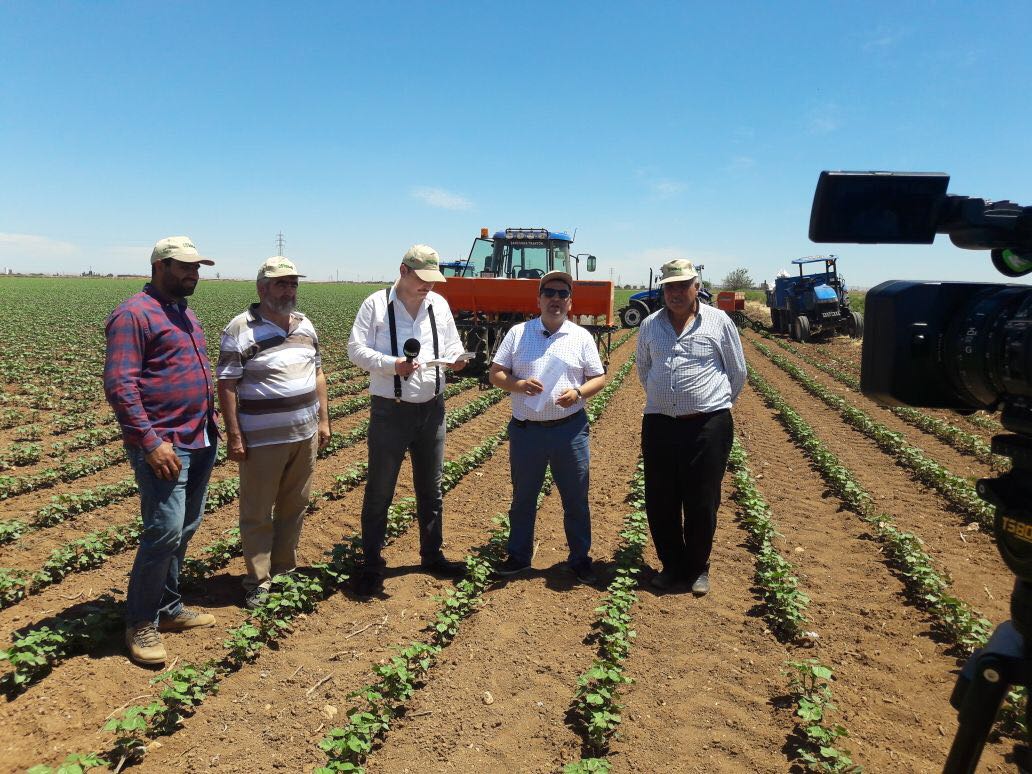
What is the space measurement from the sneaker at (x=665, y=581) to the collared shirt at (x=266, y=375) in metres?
2.45

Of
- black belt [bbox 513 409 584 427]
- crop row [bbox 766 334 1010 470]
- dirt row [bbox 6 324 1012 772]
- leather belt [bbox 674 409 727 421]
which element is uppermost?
leather belt [bbox 674 409 727 421]

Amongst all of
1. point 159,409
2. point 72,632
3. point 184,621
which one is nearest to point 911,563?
point 184,621

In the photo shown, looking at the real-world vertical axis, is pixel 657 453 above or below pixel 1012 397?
below

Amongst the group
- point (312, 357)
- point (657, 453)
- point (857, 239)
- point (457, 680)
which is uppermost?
point (857, 239)

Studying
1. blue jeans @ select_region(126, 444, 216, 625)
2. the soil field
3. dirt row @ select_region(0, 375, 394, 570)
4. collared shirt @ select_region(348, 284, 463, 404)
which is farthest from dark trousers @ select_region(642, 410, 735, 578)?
dirt row @ select_region(0, 375, 394, 570)

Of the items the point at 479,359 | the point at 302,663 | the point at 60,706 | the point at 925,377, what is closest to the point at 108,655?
the point at 60,706

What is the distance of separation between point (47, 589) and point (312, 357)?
2.26 m

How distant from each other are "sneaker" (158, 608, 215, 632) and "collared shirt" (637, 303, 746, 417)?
289 cm

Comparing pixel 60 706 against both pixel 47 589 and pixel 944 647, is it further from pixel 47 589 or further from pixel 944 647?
pixel 944 647

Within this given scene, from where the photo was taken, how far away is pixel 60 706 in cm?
302

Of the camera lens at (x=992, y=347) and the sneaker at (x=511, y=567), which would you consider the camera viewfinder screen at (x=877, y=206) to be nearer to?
the camera lens at (x=992, y=347)

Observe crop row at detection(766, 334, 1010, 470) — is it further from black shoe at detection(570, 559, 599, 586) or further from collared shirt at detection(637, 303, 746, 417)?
black shoe at detection(570, 559, 599, 586)

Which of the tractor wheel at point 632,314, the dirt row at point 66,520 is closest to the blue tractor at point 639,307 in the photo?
the tractor wheel at point 632,314

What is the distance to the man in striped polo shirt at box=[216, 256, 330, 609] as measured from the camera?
3.71 m
